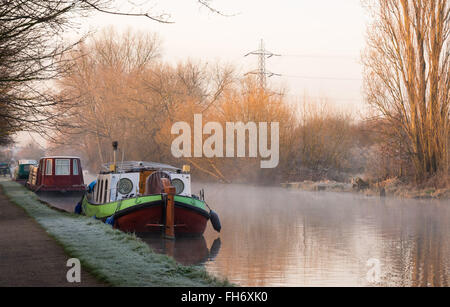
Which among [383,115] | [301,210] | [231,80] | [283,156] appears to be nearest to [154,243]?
[301,210]

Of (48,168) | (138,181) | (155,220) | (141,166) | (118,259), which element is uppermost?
(141,166)

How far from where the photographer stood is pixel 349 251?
16.8 m

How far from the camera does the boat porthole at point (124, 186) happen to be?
2214cm

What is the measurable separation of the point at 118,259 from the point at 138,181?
37.3 feet

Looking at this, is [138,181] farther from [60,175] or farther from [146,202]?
[60,175]

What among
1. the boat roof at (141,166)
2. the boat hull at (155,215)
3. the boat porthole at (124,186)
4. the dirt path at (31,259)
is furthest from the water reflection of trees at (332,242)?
the dirt path at (31,259)

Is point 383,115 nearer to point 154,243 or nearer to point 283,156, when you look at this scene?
point 283,156

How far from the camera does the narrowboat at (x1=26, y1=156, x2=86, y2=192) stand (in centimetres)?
3597

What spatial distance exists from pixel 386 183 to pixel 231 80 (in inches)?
846

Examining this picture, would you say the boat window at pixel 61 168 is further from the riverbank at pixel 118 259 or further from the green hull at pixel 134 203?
the riverbank at pixel 118 259

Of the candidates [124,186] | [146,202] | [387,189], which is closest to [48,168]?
[124,186]

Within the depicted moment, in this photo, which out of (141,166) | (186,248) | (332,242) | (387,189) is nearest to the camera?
(186,248)

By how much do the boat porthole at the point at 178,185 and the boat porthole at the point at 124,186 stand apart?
153 cm

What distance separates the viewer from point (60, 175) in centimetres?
3641
